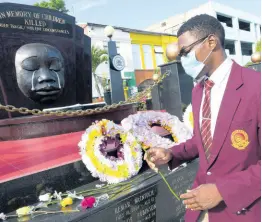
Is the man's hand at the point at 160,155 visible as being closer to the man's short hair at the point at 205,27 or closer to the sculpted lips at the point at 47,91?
the man's short hair at the point at 205,27

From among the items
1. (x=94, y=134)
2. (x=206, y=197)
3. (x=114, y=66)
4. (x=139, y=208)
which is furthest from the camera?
(x=114, y=66)

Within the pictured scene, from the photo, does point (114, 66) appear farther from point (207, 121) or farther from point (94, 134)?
point (207, 121)

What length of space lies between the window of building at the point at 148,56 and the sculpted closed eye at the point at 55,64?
22.9 meters

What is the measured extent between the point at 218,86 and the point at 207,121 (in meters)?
0.20

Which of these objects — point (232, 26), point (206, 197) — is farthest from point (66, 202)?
point (232, 26)

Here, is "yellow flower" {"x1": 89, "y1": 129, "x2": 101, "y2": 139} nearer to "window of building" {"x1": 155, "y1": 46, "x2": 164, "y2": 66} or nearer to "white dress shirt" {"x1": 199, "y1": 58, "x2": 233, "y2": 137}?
"white dress shirt" {"x1": 199, "y1": 58, "x2": 233, "y2": 137}

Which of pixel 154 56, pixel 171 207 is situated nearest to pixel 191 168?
pixel 171 207

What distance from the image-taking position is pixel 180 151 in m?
1.90

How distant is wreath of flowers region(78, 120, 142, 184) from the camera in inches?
112

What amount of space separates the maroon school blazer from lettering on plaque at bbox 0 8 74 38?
3826mm

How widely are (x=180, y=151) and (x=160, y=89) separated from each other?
185 inches

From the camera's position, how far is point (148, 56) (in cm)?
2764

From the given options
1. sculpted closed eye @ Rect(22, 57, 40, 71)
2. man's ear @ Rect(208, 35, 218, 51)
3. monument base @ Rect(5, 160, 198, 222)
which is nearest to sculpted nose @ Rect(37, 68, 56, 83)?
sculpted closed eye @ Rect(22, 57, 40, 71)

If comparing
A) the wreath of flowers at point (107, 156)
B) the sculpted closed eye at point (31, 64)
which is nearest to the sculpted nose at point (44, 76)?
the sculpted closed eye at point (31, 64)
